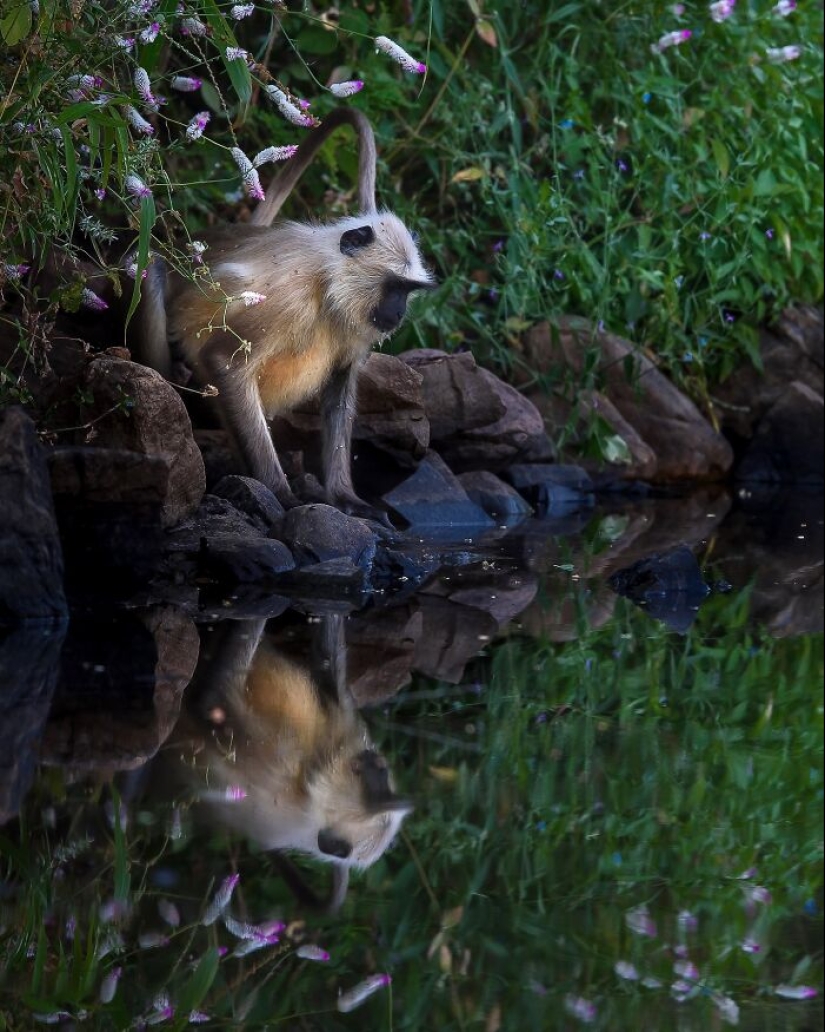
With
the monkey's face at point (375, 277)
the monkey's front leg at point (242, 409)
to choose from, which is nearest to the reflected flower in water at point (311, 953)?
the monkey's front leg at point (242, 409)

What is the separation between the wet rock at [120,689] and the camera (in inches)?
125

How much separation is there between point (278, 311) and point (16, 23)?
1797 mm

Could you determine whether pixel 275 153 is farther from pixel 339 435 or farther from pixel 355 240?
pixel 339 435

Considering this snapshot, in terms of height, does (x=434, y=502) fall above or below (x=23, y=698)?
below

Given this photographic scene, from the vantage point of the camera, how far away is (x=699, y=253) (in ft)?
28.2

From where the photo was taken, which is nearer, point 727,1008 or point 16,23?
point 727,1008

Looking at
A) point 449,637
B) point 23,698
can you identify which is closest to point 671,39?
point 449,637

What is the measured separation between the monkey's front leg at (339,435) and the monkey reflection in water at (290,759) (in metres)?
2.10

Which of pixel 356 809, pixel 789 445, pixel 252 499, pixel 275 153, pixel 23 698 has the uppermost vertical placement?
pixel 275 153

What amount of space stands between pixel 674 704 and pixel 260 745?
1010 millimetres

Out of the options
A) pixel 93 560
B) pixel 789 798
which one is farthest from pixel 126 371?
pixel 789 798

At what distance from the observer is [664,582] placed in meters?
5.34

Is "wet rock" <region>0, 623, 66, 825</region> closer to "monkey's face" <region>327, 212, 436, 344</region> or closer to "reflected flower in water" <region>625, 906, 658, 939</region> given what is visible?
"reflected flower in water" <region>625, 906, 658, 939</region>

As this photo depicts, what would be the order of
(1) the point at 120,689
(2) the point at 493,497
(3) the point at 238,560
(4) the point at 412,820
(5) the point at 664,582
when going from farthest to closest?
(2) the point at 493,497
(5) the point at 664,582
(3) the point at 238,560
(1) the point at 120,689
(4) the point at 412,820
